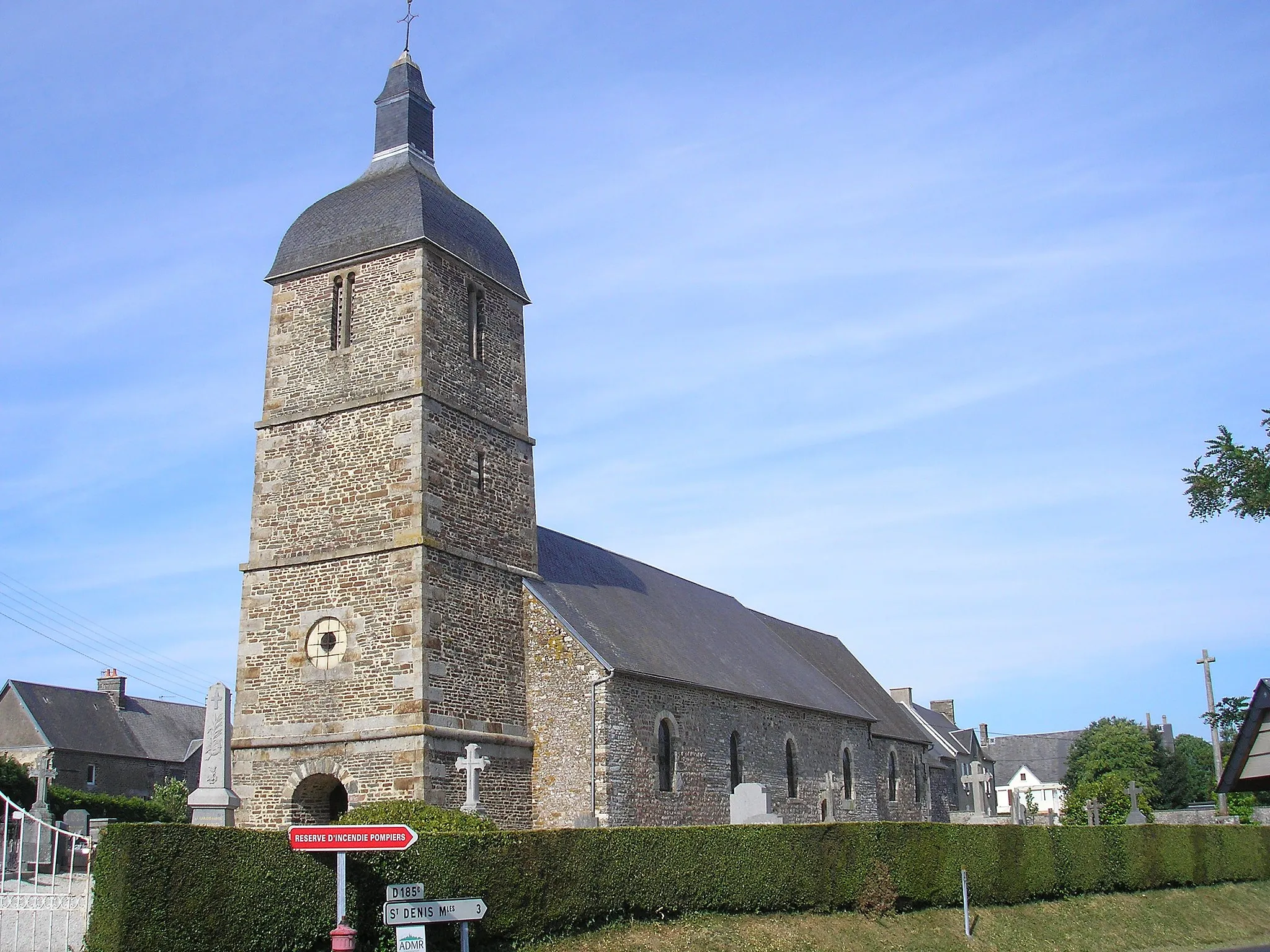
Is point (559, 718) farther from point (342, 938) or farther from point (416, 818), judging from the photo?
point (342, 938)

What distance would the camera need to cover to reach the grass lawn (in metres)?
17.5

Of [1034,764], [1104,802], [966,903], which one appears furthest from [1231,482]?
[1034,764]

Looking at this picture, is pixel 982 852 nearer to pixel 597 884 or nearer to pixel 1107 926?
pixel 1107 926

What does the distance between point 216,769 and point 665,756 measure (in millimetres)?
11842

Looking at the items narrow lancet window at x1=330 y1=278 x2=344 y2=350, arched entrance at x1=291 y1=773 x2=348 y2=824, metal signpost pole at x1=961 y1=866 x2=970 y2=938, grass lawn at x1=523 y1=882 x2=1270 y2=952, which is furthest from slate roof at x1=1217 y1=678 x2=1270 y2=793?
narrow lancet window at x1=330 y1=278 x2=344 y2=350

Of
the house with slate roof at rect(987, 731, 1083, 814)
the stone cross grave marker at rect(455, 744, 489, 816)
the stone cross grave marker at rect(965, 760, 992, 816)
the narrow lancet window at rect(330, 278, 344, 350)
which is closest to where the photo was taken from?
the stone cross grave marker at rect(455, 744, 489, 816)

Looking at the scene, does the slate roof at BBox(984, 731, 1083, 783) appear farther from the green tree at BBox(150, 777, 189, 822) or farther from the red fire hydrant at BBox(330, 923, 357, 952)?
the red fire hydrant at BBox(330, 923, 357, 952)

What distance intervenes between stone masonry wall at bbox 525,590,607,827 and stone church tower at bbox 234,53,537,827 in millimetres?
275

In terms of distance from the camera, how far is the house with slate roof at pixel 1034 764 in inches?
3509

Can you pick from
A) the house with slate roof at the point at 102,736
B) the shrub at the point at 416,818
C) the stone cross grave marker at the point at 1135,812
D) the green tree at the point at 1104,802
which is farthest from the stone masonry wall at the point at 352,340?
the green tree at the point at 1104,802

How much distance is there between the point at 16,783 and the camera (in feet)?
137

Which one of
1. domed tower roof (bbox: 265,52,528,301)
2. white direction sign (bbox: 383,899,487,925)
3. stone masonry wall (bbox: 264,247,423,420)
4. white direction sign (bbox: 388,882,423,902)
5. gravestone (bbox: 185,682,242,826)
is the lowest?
white direction sign (bbox: 383,899,487,925)

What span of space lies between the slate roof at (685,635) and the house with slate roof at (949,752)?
4.57 m

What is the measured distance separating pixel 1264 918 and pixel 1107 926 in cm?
651
